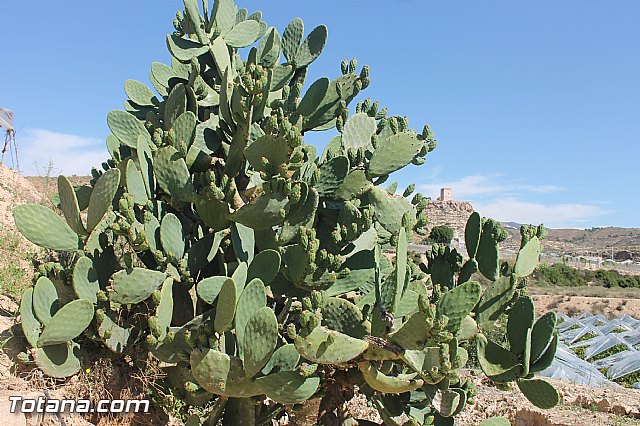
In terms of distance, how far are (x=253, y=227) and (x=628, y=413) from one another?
5.75 metres

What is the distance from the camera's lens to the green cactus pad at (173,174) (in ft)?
9.55

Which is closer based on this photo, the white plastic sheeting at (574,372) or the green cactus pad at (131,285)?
the green cactus pad at (131,285)

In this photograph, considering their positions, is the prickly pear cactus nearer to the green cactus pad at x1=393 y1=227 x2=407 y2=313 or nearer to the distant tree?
the green cactus pad at x1=393 y1=227 x2=407 y2=313

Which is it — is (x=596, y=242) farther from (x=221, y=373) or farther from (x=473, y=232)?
(x=221, y=373)

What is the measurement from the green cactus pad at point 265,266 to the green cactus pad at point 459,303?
31.4 inches

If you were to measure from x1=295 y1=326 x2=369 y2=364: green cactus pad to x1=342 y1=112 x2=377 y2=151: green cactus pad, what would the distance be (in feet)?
3.92

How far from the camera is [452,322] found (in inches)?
97.8

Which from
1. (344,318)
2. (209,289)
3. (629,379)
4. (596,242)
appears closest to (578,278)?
(629,379)

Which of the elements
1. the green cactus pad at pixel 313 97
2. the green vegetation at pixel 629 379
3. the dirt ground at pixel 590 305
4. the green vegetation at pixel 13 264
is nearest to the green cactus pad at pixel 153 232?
the green cactus pad at pixel 313 97

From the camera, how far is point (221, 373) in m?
2.50

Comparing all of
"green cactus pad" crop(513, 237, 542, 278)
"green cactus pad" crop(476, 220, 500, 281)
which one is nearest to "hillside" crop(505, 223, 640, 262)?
"green cactus pad" crop(513, 237, 542, 278)

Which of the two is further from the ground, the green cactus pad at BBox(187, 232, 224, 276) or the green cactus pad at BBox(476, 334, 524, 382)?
the green cactus pad at BBox(187, 232, 224, 276)

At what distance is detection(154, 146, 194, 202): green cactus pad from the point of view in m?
2.91

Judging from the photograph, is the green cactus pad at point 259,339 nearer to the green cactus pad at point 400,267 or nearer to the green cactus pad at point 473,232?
the green cactus pad at point 400,267
